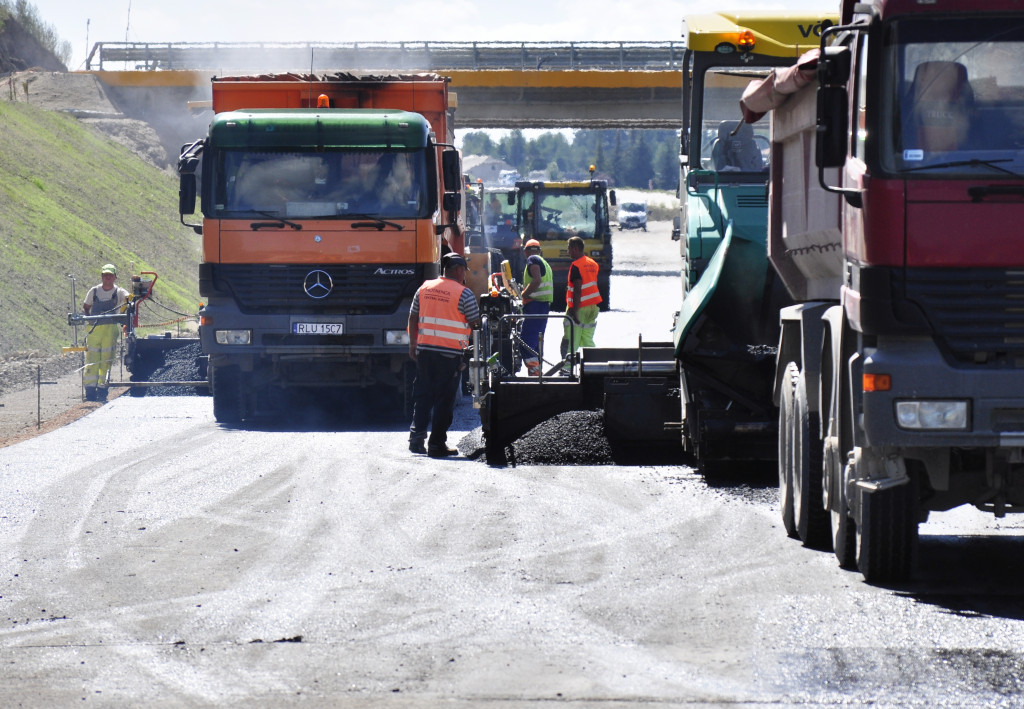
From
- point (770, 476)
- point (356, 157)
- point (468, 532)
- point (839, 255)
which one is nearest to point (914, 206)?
point (839, 255)

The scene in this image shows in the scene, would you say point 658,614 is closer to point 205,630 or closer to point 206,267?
point 205,630

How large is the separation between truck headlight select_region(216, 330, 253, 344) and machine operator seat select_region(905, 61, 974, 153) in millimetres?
9320

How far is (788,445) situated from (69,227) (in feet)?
84.3

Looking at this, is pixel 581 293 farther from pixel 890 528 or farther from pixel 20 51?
pixel 20 51

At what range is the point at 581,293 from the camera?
16.6 metres

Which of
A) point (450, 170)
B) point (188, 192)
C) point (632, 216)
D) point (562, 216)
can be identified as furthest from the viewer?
point (632, 216)

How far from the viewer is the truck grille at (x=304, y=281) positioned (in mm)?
14859

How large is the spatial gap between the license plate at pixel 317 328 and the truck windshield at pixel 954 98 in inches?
350

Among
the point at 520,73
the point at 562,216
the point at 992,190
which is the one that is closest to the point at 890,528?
the point at 992,190

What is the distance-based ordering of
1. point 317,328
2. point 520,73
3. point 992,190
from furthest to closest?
1. point 520,73
2. point 317,328
3. point 992,190

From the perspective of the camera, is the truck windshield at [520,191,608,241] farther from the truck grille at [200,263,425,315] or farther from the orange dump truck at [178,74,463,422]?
the truck grille at [200,263,425,315]

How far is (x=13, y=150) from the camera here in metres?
35.9

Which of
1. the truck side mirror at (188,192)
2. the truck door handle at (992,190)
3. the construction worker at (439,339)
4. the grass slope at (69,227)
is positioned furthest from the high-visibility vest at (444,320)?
the grass slope at (69,227)

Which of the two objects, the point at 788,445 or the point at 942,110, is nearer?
the point at 942,110
